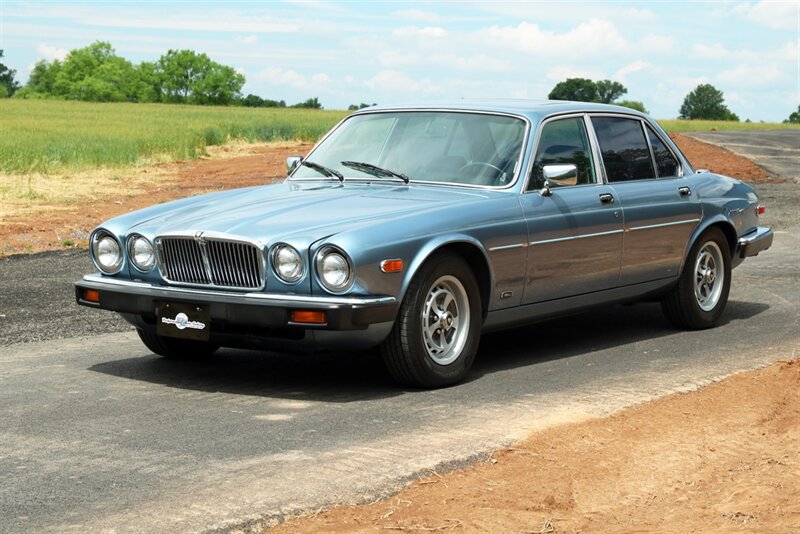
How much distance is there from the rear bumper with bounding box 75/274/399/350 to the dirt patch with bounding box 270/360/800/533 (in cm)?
116

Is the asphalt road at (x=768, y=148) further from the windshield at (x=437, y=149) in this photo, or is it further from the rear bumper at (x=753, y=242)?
the windshield at (x=437, y=149)

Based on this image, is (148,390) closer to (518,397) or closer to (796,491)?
(518,397)

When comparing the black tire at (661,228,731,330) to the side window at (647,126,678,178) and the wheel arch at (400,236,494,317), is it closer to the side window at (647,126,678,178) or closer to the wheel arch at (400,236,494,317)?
the side window at (647,126,678,178)

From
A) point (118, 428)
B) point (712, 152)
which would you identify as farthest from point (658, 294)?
point (712, 152)

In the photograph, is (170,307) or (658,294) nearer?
(170,307)

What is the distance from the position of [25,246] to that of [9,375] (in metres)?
8.24

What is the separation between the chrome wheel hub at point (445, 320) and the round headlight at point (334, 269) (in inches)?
22.4

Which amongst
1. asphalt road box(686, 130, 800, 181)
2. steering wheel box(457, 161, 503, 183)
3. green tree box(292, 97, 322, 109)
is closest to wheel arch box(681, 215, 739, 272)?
steering wheel box(457, 161, 503, 183)

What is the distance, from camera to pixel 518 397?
700 cm

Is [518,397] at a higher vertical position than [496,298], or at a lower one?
lower

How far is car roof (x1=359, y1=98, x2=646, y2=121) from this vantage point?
8250mm

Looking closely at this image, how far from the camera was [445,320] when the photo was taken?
718 centimetres

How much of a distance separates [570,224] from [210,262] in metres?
2.37

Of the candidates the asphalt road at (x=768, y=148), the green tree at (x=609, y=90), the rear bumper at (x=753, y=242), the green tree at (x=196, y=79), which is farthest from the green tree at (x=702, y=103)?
the rear bumper at (x=753, y=242)
